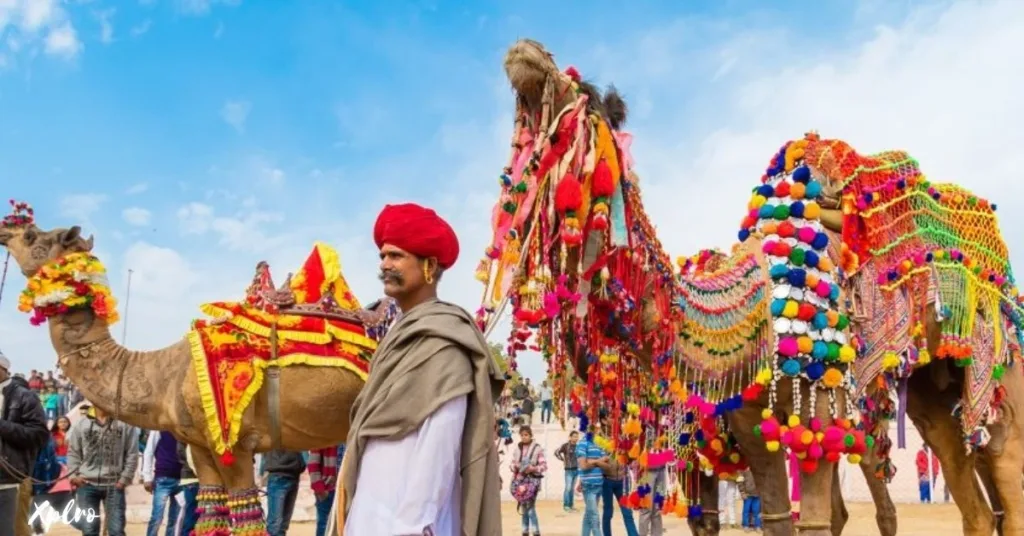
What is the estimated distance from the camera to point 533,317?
4.01 meters

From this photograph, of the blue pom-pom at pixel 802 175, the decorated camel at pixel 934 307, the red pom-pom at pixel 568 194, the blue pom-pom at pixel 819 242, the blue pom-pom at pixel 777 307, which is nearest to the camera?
the red pom-pom at pixel 568 194

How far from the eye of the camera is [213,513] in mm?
6246

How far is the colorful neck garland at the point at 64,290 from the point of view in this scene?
634 centimetres

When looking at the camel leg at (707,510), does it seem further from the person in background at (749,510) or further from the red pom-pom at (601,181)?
the person in background at (749,510)

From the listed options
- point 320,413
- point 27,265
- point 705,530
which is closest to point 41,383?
point 27,265

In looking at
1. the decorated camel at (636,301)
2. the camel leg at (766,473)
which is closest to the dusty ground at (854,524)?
the camel leg at (766,473)

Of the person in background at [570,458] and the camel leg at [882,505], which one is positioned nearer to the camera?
the camel leg at [882,505]

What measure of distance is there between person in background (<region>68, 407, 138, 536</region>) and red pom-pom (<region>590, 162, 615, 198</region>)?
20.0 ft

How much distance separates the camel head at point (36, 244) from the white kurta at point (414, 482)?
4951 millimetres

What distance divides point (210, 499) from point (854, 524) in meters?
11.3

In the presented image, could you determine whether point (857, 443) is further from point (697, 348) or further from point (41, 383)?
point (41, 383)

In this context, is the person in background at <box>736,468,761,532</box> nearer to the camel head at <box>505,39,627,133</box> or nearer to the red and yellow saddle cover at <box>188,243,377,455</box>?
the red and yellow saddle cover at <box>188,243,377,455</box>

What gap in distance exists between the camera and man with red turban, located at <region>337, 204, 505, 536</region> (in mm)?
2580

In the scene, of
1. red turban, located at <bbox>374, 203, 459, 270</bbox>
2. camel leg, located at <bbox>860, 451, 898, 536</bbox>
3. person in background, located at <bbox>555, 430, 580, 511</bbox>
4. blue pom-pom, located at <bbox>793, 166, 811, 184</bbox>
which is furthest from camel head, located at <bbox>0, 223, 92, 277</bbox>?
person in background, located at <bbox>555, 430, 580, 511</bbox>
